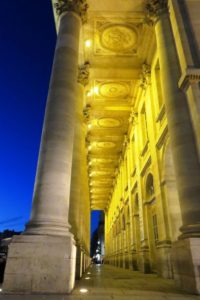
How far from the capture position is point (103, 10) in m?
13.1

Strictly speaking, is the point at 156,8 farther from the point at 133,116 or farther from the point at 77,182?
the point at 133,116

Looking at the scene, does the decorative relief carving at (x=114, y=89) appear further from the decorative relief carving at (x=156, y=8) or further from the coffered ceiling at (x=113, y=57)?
the decorative relief carving at (x=156, y=8)

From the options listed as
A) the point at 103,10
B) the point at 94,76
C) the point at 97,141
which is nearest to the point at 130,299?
the point at 103,10

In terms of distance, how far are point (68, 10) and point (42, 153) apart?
7.46 m

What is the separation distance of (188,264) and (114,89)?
49.4 feet

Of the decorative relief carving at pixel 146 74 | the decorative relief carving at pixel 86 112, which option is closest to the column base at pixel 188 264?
the decorative relief carving at pixel 146 74

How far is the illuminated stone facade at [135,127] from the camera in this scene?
6.04 metres

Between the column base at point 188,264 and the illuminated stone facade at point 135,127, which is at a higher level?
the illuminated stone facade at point 135,127

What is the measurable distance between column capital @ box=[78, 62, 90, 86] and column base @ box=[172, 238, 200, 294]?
10.8 m

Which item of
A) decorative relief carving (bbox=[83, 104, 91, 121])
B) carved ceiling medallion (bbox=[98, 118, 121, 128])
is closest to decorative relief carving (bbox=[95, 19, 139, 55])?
decorative relief carving (bbox=[83, 104, 91, 121])

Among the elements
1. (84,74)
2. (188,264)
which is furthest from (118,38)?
(188,264)

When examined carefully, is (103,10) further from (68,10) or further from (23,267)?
(23,267)

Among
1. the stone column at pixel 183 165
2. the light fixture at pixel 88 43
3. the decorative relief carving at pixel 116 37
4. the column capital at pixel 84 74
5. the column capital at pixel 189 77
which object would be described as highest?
the decorative relief carving at pixel 116 37

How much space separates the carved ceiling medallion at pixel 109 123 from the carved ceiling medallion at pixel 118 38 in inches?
327
